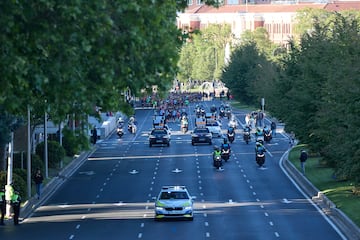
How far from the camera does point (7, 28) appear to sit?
1862 centimetres

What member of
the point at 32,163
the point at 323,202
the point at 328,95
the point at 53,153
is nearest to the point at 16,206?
the point at 323,202

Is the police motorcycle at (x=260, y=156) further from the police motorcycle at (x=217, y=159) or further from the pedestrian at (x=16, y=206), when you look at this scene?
the pedestrian at (x=16, y=206)

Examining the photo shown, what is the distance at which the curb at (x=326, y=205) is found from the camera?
121ft

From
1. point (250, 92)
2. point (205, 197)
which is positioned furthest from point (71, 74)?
point (250, 92)

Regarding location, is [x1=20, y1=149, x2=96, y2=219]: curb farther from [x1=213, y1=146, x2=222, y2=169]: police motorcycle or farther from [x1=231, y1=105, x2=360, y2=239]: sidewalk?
[x1=231, y1=105, x2=360, y2=239]: sidewalk

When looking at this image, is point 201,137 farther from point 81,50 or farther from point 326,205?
point 81,50

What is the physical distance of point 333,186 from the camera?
4938cm

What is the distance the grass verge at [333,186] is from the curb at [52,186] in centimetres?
1128

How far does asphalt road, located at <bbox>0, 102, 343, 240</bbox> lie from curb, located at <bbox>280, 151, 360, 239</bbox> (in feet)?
1.25

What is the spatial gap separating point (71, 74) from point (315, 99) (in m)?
39.0

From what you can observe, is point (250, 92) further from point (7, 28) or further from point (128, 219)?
point (7, 28)

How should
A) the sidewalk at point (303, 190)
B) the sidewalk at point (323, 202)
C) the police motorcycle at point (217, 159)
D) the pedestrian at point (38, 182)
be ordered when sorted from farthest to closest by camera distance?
the police motorcycle at point (217, 159), the pedestrian at point (38, 182), the sidewalk at point (303, 190), the sidewalk at point (323, 202)

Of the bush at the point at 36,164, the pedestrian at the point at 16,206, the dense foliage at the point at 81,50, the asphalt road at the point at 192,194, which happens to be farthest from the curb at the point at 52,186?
the dense foliage at the point at 81,50

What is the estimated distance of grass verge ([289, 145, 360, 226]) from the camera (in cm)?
4148
